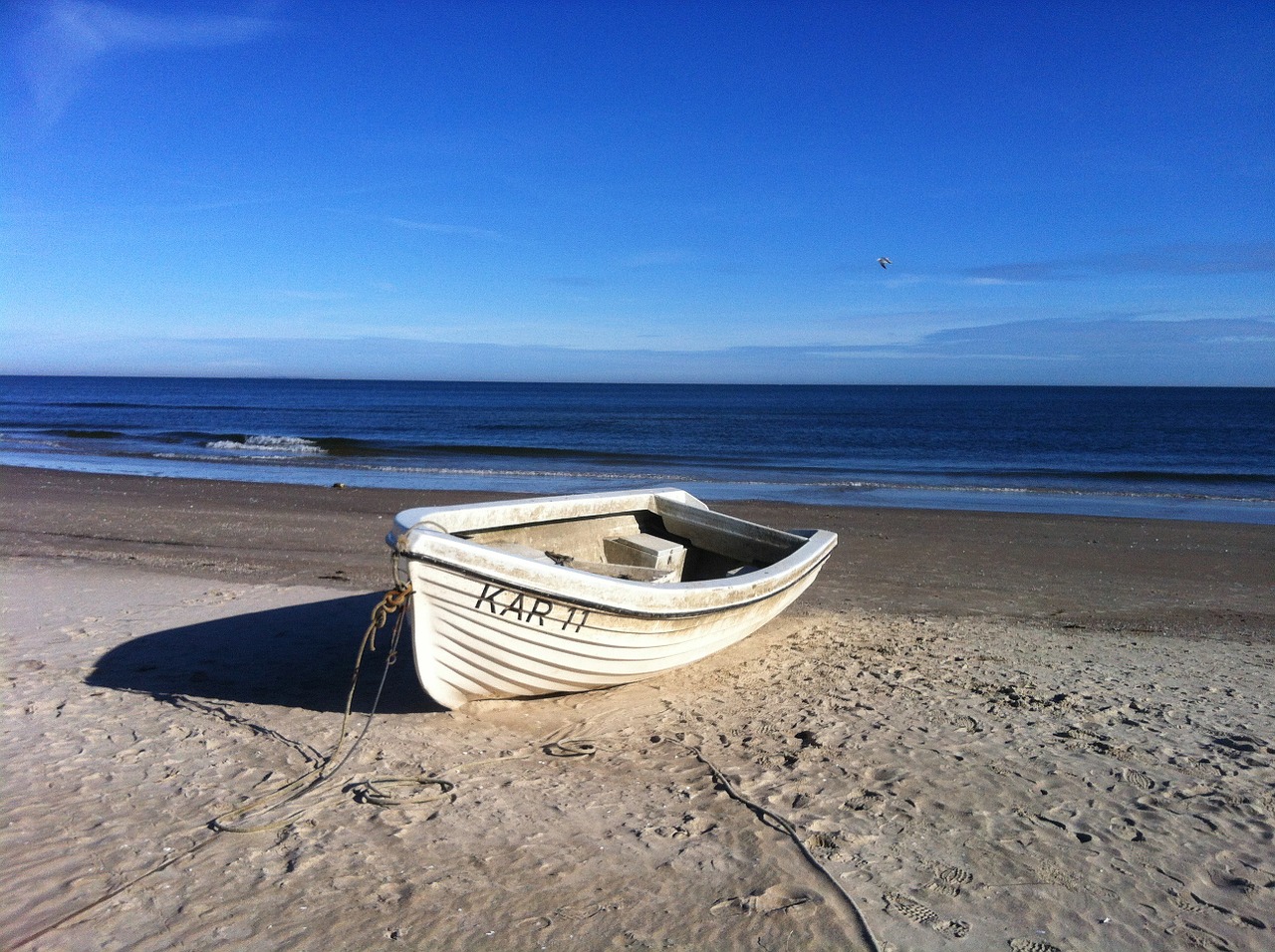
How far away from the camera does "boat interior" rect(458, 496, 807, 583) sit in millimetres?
6863

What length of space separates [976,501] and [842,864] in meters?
14.2

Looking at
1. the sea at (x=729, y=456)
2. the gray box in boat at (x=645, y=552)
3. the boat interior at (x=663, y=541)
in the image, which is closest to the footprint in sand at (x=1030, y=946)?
the boat interior at (x=663, y=541)

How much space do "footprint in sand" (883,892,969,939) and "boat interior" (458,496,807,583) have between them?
11.1ft

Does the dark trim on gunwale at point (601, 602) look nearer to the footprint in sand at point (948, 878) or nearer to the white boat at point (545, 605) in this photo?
the white boat at point (545, 605)

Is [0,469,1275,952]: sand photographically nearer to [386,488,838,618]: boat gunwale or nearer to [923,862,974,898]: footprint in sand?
[923,862,974,898]: footprint in sand

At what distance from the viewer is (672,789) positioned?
4.24m

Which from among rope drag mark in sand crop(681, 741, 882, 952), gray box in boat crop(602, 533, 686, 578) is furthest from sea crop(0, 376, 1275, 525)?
rope drag mark in sand crop(681, 741, 882, 952)

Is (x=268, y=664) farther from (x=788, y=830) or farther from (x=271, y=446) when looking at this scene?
(x=271, y=446)

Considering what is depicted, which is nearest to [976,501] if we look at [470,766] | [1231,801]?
[1231,801]

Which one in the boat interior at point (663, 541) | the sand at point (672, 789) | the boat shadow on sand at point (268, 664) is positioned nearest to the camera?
the sand at point (672, 789)

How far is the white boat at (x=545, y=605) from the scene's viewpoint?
177 inches

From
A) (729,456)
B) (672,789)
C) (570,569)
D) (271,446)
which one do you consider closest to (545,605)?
(570,569)

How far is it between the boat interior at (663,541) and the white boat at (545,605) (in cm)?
3

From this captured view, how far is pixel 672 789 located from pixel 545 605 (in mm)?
1164
